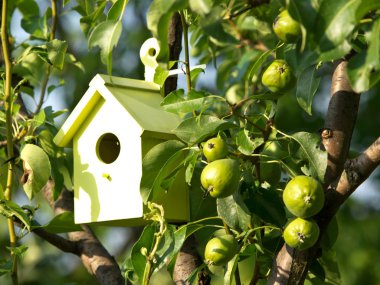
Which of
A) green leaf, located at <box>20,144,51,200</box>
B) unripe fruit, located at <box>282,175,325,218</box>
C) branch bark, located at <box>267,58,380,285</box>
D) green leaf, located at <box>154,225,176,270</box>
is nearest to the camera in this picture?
unripe fruit, located at <box>282,175,325,218</box>

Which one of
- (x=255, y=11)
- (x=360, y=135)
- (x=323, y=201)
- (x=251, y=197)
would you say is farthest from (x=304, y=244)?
(x=360, y=135)

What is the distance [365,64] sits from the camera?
99 centimetres

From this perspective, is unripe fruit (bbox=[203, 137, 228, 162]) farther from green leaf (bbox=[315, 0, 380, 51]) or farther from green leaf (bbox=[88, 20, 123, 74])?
green leaf (bbox=[315, 0, 380, 51])

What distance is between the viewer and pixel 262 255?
1.66 m

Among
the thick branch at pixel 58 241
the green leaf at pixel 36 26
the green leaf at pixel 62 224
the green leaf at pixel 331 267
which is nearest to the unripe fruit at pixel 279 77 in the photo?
the green leaf at pixel 331 267

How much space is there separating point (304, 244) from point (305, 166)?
199 millimetres

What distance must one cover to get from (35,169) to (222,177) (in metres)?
0.57

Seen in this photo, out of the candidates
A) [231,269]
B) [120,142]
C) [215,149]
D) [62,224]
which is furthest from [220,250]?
[62,224]

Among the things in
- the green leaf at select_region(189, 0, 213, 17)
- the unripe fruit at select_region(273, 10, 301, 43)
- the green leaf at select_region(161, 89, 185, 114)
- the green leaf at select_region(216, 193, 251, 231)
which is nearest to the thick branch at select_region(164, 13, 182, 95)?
the green leaf at select_region(161, 89, 185, 114)

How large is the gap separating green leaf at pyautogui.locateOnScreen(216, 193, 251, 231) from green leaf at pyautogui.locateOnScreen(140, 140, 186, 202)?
0.11 meters

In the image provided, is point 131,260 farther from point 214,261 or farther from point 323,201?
point 323,201

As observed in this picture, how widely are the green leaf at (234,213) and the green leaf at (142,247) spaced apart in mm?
137

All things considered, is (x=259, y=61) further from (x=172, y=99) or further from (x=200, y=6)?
(x=200, y=6)

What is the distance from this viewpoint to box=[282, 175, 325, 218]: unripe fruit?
1.35m
